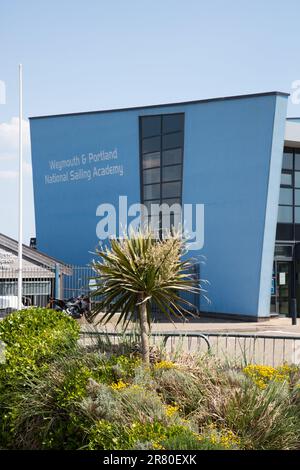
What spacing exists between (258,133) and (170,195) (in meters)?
4.88

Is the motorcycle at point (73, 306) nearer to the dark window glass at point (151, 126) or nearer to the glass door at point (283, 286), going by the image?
the glass door at point (283, 286)

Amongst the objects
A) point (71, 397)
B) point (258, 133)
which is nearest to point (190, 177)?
point (258, 133)

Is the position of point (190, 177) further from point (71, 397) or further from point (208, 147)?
point (71, 397)

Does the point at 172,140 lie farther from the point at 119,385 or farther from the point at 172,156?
the point at 119,385

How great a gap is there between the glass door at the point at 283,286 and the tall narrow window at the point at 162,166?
457 cm

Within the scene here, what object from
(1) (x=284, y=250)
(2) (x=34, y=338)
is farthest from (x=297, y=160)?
(2) (x=34, y=338)

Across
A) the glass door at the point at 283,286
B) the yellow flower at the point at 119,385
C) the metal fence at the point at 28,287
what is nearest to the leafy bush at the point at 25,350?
the yellow flower at the point at 119,385

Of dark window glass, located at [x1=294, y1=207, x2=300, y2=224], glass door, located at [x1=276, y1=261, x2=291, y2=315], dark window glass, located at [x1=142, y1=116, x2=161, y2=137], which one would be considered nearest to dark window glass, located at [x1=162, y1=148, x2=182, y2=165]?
dark window glass, located at [x1=142, y1=116, x2=161, y2=137]

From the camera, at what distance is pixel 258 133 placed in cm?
2402

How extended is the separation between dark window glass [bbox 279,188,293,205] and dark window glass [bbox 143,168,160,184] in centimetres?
508

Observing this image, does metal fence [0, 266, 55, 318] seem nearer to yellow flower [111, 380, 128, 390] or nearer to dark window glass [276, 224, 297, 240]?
dark window glass [276, 224, 297, 240]

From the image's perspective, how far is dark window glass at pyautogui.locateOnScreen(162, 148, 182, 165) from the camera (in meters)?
27.0

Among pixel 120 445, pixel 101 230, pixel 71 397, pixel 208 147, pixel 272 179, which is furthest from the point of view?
pixel 101 230

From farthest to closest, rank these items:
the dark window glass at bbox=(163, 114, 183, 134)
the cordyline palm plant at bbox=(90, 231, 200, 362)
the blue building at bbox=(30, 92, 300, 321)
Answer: the dark window glass at bbox=(163, 114, 183, 134) → the blue building at bbox=(30, 92, 300, 321) → the cordyline palm plant at bbox=(90, 231, 200, 362)
